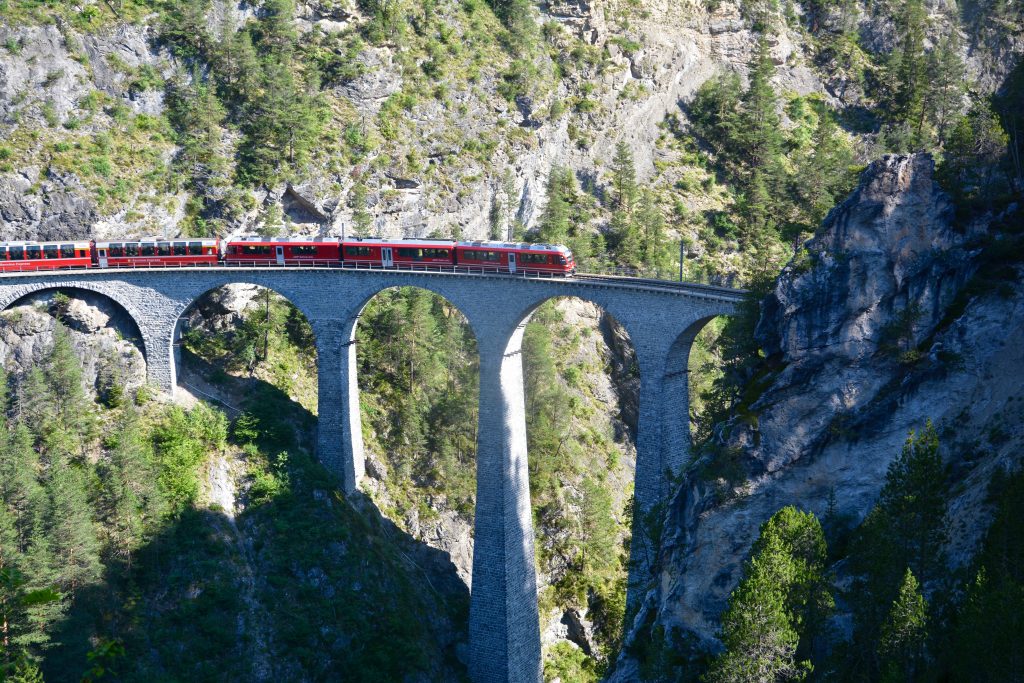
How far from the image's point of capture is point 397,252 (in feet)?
170

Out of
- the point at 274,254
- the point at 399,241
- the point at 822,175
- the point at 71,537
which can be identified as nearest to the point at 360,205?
the point at 274,254

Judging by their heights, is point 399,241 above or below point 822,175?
below

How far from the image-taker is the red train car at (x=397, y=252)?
50938 millimetres

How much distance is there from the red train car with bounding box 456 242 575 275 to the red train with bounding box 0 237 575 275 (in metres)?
0.05

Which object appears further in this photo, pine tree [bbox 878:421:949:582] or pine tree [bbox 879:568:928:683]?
pine tree [bbox 878:421:949:582]

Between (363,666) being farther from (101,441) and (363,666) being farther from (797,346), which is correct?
(797,346)

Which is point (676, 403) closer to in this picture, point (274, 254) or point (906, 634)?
point (906, 634)

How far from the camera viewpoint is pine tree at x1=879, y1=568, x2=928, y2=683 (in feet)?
78.8

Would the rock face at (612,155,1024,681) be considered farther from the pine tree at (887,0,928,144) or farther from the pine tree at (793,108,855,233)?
the pine tree at (887,0,928,144)

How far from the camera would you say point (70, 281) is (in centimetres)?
5297

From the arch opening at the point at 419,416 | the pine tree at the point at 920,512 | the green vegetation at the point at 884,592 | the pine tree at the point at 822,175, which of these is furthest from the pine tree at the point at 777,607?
the pine tree at the point at 822,175

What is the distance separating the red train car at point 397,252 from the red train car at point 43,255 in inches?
596

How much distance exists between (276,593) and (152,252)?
21051 millimetres

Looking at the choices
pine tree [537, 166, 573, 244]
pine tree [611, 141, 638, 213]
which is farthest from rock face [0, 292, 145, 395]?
pine tree [611, 141, 638, 213]
